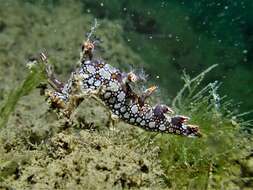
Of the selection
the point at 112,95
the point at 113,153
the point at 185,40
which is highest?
the point at 185,40

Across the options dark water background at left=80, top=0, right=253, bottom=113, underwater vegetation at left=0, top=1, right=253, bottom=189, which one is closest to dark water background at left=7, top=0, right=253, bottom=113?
dark water background at left=80, top=0, right=253, bottom=113

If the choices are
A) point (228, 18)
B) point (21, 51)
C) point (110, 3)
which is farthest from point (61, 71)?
point (228, 18)

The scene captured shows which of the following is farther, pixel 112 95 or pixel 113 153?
pixel 112 95

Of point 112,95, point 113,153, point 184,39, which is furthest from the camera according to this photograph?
point 184,39

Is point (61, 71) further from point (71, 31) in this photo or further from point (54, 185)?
point (54, 185)

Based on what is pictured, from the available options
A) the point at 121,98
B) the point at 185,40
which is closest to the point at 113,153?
the point at 121,98

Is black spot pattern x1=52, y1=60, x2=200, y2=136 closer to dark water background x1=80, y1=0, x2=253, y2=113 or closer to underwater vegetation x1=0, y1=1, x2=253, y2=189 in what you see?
underwater vegetation x1=0, y1=1, x2=253, y2=189

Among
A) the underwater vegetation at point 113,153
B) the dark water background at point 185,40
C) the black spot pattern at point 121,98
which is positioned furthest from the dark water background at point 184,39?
the black spot pattern at point 121,98

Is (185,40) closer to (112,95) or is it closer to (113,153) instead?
(112,95)
